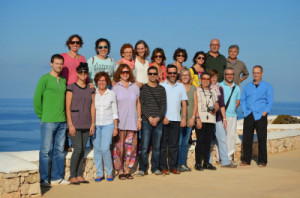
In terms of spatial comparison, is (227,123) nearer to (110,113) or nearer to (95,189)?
(110,113)

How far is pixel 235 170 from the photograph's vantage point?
7824 mm

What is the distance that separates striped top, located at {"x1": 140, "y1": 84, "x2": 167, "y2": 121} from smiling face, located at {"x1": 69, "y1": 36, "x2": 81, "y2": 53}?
131 cm

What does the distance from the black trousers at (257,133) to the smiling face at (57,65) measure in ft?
13.5

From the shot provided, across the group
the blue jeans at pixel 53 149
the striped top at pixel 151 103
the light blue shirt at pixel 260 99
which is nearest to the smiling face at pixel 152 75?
the striped top at pixel 151 103

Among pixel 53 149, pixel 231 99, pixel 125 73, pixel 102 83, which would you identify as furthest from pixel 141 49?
pixel 53 149

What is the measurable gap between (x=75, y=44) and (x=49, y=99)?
1.14m

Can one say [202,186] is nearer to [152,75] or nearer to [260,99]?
[152,75]

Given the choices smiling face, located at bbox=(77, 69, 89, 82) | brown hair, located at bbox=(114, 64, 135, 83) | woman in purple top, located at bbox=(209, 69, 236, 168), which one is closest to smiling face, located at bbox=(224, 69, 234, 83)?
woman in purple top, located at bbox=(209, 69, 236, 168)

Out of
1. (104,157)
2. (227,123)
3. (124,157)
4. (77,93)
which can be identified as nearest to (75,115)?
(77,93)

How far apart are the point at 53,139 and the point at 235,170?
369 cm

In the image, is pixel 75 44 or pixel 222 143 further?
pixel 222 143

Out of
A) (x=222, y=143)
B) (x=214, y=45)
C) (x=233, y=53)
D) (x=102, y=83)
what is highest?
(x=214, y=45)

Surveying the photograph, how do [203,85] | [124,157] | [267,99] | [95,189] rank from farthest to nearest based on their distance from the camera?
[267,99], [203,85], [124,157], [95,189]

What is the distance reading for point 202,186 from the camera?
20.7 feet
